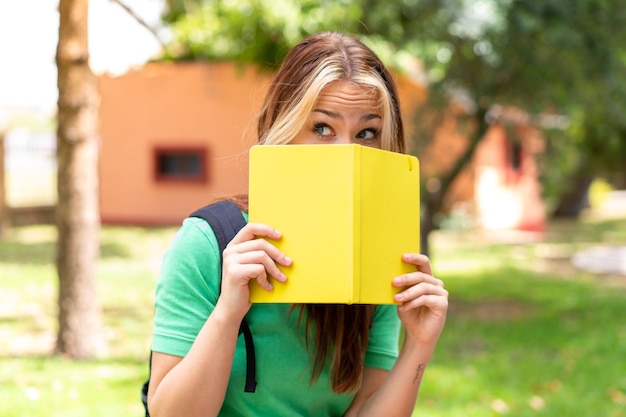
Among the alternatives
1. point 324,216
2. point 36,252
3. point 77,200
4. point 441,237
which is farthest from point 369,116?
point 441,237

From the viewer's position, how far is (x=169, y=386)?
170 cm

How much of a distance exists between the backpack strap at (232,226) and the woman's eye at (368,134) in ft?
1.08

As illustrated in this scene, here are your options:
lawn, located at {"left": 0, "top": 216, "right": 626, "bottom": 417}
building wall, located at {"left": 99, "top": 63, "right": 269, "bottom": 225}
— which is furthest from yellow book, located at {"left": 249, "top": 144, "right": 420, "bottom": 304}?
building wall, located at {"left": 99, "top": 63, "right": 269, "bottom": 225}

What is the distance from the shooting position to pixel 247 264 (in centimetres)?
160

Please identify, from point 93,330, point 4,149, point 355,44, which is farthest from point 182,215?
point 355,44

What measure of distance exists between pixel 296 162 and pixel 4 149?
1525cm

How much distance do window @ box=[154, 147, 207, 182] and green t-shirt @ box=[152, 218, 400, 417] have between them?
52.7ft

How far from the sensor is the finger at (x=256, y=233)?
1.62 m

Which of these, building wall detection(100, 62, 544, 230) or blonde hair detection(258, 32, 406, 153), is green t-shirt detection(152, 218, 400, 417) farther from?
building wall detection(100, 62, 544, 230)

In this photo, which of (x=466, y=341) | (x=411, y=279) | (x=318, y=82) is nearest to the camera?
(x=411, y=279)

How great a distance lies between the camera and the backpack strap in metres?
1.78

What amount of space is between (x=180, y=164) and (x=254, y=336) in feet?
55.1

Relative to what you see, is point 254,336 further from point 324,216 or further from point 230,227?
point 324,216

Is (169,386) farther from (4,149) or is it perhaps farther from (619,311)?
(4,149)
